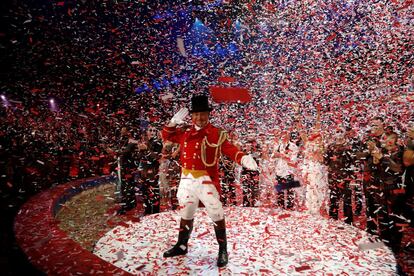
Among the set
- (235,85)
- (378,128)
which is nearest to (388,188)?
(378,128)

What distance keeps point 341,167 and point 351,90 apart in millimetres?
14642

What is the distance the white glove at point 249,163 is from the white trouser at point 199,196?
53 centimetres

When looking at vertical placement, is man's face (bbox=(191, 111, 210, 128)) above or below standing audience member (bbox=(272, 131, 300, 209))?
above

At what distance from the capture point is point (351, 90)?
772 inches

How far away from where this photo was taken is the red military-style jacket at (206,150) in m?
4.42

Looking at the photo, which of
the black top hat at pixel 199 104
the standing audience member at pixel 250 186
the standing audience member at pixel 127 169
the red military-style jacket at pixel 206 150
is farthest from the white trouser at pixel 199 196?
the standing audience member at pixel 250 186

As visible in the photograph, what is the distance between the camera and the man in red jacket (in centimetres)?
434

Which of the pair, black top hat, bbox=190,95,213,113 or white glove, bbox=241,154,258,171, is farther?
black top hat, bbox=190,95,213,113

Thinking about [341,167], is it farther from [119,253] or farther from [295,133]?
[119,253]

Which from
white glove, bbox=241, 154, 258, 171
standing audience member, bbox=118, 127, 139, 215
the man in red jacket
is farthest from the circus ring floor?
standing audience member, bbox=118, 127, 139, 215

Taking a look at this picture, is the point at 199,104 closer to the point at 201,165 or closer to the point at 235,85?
the point at 201,165

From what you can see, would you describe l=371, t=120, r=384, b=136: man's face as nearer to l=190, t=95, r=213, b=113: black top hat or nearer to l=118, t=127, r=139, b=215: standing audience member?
l=190, t=95, r=213, b=113: black top hat

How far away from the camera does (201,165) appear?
174 inches

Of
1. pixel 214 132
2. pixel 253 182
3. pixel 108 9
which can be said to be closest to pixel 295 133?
pixel 253 182
